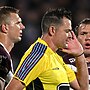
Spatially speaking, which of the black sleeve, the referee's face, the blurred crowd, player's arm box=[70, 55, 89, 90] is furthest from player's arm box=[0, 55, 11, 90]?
the blurred crowd

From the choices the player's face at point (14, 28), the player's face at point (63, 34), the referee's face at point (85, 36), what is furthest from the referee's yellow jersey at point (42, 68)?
the referee's face at point (85, 36)

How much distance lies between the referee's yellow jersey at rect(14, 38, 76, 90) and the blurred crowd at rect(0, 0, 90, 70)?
2.27 metres

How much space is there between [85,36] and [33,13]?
78.6 inches

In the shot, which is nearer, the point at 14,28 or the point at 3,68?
the point at 3,68

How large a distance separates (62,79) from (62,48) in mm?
317

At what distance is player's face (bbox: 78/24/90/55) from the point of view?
3750mm

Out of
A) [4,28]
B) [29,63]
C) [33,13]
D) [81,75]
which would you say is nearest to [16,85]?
[29,63]

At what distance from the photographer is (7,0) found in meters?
5.65

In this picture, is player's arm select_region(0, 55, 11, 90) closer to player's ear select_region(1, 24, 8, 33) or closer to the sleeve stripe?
the sleeve stripe

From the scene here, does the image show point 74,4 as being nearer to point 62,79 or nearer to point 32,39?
point 32,39

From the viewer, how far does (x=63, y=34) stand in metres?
3.03

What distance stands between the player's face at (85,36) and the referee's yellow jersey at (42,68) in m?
0.84

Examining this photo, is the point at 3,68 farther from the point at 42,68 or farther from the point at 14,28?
the point at 14,28

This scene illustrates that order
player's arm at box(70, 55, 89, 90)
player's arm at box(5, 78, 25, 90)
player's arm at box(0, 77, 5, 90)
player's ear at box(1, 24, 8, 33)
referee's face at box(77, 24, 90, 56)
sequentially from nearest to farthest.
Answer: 1. player's arm at box(5, 78, 25, 90)
2. player's arm at box(0, 77, 5, 90)
3. player's arm at box(70, 55, 89, 90)
4. player's ear at box(1, 24, 8, 33)
5. referee's face at box(77, 24, 90, 56)
